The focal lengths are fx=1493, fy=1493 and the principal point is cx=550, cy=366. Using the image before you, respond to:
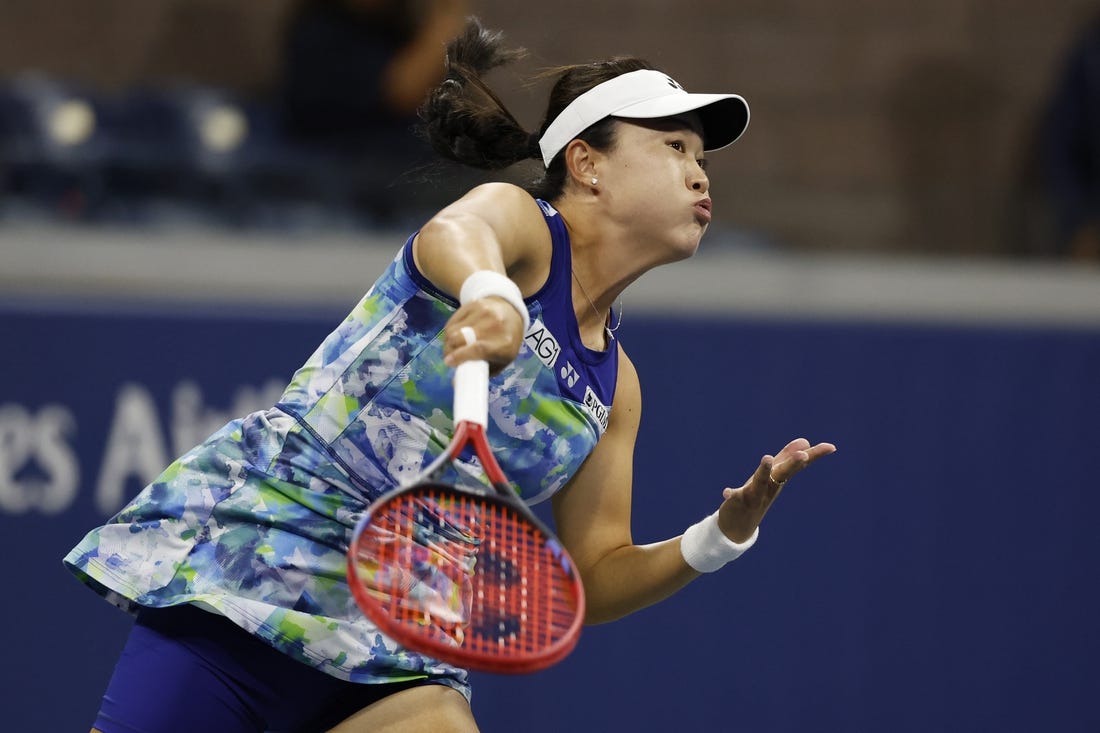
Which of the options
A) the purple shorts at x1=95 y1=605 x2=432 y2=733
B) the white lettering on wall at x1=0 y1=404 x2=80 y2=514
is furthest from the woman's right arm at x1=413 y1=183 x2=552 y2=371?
the white lettering on wall at x1=0 y1=404 x2=80 y2=514

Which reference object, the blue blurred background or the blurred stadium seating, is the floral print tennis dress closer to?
the blue blurred background

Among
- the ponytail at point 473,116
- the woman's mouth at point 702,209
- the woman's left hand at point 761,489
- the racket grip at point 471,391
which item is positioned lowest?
the woman's left hand at point 761,489

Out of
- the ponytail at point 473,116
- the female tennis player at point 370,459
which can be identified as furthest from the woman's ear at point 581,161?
the ponytail at point 473,116

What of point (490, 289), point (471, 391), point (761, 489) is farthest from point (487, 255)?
point (761, 489)

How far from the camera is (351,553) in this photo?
72.0 inches

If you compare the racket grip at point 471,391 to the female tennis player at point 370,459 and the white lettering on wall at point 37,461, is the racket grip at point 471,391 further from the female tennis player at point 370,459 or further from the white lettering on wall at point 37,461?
the white lettering on wall at point 37,461

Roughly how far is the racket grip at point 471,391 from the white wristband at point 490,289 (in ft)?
0.31

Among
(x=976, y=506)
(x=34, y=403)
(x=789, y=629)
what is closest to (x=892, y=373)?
(x=976, y=506)

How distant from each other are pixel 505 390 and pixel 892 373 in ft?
8.55

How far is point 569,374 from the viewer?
7.83 ft

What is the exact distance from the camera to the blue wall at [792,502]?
4145 mm

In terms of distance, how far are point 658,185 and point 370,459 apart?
0.65 m

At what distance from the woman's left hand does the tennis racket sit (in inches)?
18.0

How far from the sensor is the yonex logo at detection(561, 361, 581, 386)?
2.38 metres
